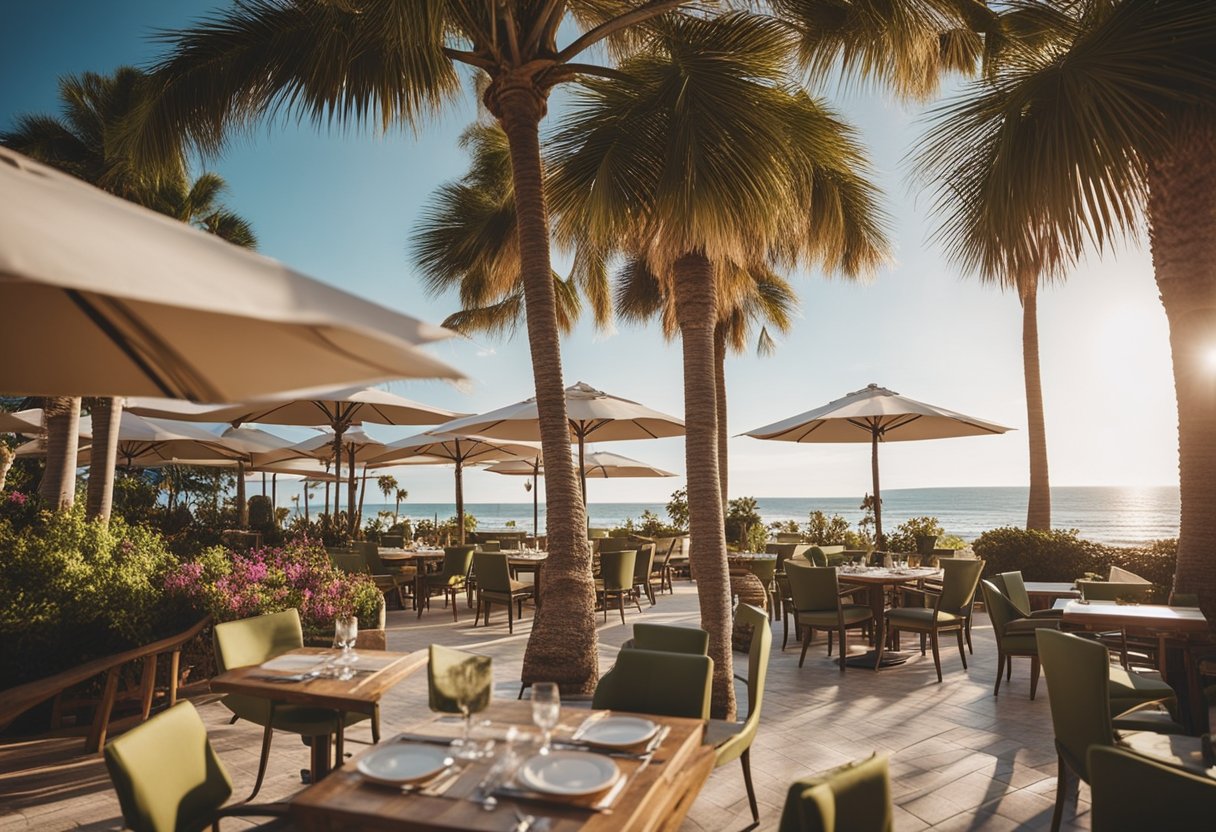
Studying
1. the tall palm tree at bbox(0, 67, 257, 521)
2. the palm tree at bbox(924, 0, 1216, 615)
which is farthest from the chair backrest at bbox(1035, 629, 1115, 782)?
the tall palm tree at bbox(0, 67, 257, 521)

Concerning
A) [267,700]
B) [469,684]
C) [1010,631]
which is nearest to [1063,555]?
[1010,631]

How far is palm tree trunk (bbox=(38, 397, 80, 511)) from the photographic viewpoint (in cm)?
882

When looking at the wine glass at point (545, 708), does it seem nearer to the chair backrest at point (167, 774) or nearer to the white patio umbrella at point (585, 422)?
the chair backrest at point (167, 774)

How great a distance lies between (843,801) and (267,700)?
3279 mm

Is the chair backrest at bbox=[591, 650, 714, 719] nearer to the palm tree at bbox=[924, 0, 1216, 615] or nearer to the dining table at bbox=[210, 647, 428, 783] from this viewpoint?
the dining table at bbox=[210, 647, 428, 783]

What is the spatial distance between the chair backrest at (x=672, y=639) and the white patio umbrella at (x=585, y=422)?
513cm

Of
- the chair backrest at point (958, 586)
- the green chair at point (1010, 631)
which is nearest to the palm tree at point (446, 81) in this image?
the green chair at point (1010, 631)

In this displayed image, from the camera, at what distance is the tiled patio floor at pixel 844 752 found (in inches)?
140

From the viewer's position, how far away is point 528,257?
5711 millimetres

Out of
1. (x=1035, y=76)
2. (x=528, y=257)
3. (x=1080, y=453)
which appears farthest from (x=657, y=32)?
(x=1080, y=453)

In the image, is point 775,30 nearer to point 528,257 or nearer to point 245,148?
point 528,257

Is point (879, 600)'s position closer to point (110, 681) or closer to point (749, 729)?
point (749, 729)

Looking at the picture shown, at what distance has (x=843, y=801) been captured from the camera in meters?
1.62

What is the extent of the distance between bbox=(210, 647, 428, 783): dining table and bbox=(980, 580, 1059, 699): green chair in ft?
15.4
